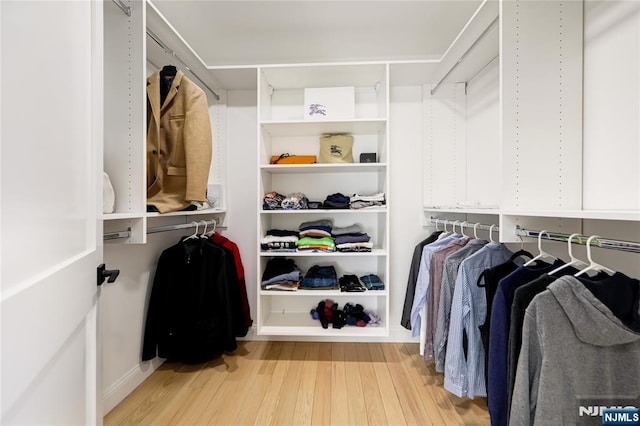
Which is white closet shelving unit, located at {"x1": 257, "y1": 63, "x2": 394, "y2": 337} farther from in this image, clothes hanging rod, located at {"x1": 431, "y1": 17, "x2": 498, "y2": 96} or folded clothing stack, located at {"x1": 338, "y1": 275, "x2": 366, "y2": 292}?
clothes hanging rod, located at {"x1": 431, "y1": 17, "x2": 498, "y2": 96}

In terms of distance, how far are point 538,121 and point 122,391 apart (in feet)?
8.58

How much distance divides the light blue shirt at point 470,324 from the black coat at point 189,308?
1358 millimetres

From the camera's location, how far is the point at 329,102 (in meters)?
1.94

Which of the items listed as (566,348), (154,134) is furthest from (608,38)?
(154,134)

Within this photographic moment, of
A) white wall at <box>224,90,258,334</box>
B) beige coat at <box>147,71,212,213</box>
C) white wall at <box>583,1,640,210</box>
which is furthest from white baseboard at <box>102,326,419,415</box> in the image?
white wall at <box>583,1,640,210</box>

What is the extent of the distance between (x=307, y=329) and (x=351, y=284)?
46 centimetres

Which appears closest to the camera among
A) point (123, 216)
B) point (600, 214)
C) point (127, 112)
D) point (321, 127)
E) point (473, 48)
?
point (600, 214)

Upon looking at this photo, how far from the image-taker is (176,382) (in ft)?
5.58

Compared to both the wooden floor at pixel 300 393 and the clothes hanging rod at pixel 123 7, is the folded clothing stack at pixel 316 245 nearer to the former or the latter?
Answer: the wooden floor at pixel 300 393

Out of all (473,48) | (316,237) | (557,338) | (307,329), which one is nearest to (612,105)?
(473,48)

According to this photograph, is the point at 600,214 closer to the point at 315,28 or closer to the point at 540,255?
the point at 540,255

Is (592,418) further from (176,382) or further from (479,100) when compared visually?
(176,382)

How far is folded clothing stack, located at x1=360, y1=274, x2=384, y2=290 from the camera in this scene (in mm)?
1888

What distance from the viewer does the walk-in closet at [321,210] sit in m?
0.65
